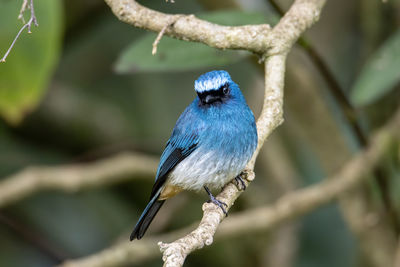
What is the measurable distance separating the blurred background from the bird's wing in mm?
1077

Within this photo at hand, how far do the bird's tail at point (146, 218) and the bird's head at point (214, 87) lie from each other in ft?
2.10

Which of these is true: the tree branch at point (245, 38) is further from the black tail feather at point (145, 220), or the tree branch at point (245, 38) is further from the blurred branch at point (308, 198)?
the blurred branch at point (308, 198)

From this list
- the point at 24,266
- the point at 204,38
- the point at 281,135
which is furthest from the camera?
the point at 281,135

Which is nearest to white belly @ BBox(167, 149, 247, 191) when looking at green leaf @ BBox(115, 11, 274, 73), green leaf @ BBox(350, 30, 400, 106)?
green leaf @ BBox(115, 11, 274, 73)

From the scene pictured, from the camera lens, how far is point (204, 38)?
9.78ft

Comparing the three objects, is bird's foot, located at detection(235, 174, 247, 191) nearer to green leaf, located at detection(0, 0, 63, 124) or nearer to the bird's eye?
the bird's eye

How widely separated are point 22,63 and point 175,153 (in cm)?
105

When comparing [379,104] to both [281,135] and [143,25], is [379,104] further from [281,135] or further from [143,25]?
[143,25]

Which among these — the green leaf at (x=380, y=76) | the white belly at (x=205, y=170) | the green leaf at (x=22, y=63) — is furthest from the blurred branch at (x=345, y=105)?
the green leaf at (x=22, y=63)

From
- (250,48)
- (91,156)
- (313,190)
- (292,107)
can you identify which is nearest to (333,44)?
(292,107)

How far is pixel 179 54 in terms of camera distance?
350 cm

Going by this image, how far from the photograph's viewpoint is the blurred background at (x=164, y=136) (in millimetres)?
4676

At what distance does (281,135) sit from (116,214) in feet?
5.37

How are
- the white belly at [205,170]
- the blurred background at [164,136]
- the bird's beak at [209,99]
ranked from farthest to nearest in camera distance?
the blurred background at [164,136]
the bird's beak at [209,99]
the white belly at [205,170]
